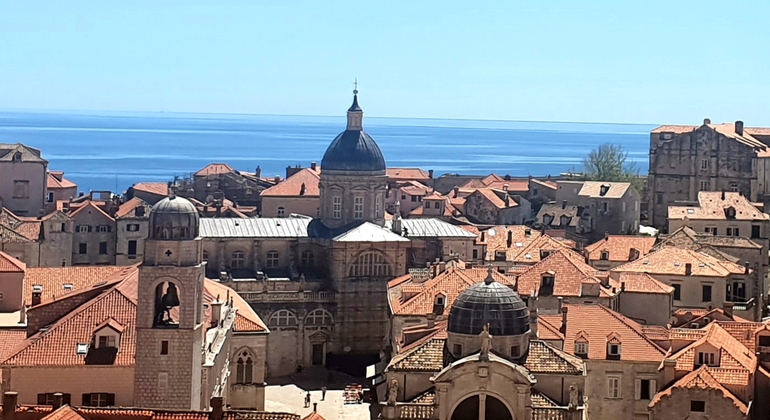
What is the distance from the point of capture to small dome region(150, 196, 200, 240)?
141ft

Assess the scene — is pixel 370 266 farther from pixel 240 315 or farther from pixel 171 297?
pixel 171 297

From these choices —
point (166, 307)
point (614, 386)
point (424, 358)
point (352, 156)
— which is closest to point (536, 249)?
point (352, 156)

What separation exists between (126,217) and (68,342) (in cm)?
4297

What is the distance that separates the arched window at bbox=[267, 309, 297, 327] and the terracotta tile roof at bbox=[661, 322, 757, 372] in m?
25.9

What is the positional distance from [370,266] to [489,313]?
31.3 meters

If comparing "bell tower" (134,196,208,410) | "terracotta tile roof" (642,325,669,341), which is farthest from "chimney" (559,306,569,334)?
"bell tower" (134,196,208,410)

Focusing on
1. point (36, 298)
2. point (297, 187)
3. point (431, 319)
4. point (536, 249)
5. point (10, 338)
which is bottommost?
point (10, 338)

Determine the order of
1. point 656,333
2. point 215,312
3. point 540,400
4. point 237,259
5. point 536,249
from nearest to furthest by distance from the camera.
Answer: point 540,400, point 215,312, point 656,333, point 237,259, point 536,249

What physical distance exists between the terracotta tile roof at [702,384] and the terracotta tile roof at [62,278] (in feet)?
75.7

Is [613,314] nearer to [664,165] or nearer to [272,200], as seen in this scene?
[272,200]

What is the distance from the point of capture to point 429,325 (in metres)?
55.7

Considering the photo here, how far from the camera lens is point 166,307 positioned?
44.1 meters

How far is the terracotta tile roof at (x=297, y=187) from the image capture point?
100250 mm

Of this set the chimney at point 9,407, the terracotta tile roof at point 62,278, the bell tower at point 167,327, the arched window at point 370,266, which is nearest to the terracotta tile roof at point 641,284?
the arched window at point 370,266
